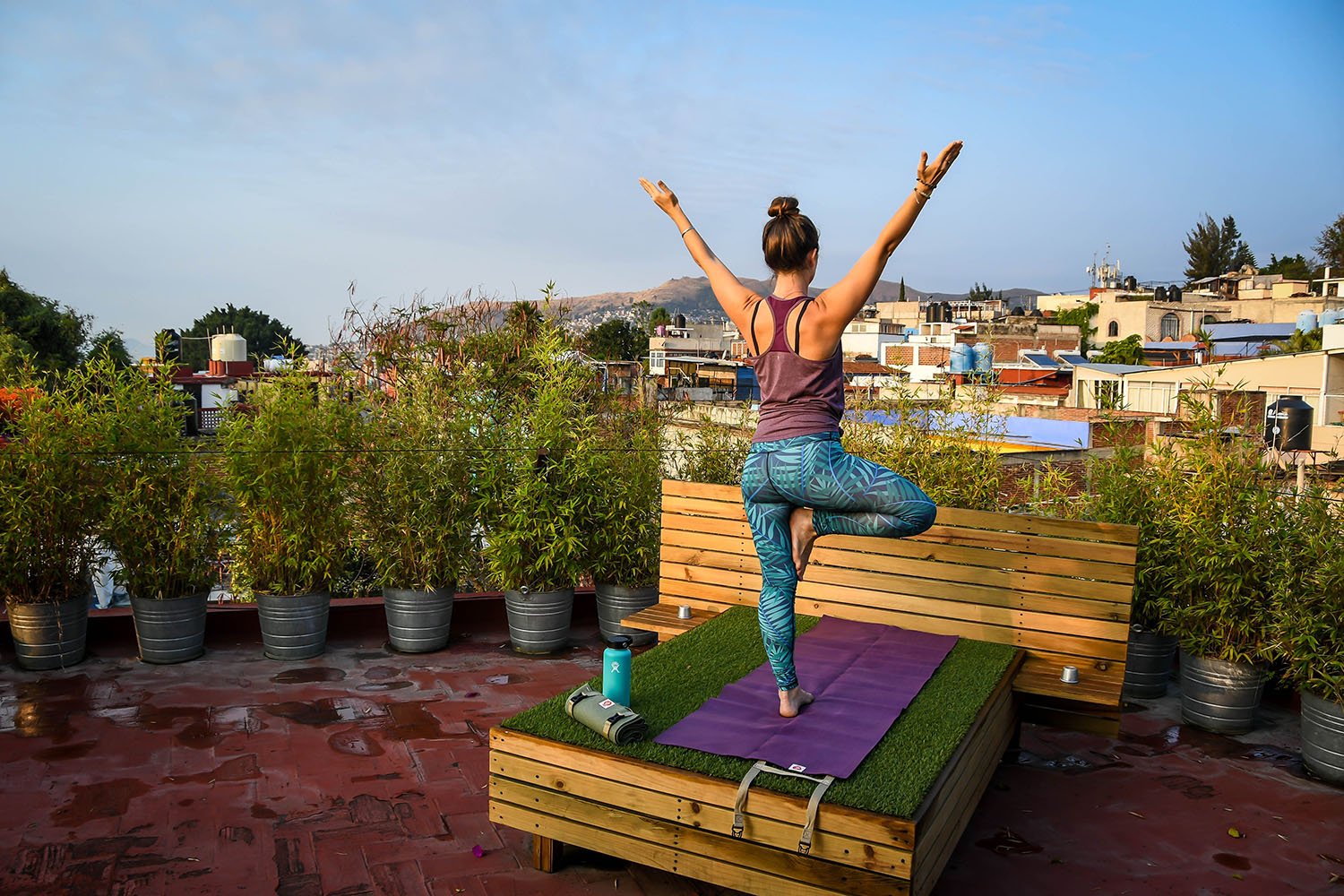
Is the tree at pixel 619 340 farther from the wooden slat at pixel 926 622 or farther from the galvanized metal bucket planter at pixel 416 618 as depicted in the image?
the wooden slat at pixel 926 622

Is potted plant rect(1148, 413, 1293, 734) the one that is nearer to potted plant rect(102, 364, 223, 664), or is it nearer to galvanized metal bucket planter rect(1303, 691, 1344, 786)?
galvanized metal bucket planter rect(1303, 691, 1344, 786)

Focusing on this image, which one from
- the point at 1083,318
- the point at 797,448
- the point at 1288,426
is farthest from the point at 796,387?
the point at 1083,318

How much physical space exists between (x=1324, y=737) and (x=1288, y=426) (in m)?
3.61

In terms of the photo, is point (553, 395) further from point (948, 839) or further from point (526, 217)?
point (526, 217)

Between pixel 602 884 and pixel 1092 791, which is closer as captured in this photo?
pixel 602 884

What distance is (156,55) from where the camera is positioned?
9906 mm

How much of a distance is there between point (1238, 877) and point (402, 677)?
3343 mm

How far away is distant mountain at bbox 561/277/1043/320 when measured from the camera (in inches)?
2640

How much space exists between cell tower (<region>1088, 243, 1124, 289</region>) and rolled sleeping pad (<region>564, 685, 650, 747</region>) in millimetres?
58182

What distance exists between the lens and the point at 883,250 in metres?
2.50

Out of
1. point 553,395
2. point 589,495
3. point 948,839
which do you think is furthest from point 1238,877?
point 553,395

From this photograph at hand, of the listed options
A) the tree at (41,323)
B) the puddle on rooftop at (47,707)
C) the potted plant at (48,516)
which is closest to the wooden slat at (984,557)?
the puddle on rooftop at (47,707)

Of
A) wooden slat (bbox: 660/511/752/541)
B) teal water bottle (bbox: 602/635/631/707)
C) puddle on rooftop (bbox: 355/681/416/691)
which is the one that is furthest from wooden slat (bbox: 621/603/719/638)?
teal water bottle (bbox: 602/635/631/707)

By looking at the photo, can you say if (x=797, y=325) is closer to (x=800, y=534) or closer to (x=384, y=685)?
(x=800, y=534)
